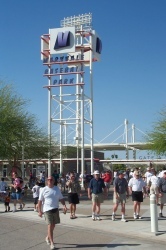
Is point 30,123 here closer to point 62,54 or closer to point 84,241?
point 62,54

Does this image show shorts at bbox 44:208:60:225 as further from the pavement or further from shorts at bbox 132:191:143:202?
shorts at bbox 132:191:143:202

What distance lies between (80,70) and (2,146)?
20997 mm

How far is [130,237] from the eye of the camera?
36.0ft

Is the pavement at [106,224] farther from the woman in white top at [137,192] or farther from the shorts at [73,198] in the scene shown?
the shorts at [73,198]

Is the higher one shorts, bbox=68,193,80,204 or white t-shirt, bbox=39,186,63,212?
white t-shirt, bbox=39,186,63,212

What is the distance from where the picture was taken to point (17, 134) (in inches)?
1074

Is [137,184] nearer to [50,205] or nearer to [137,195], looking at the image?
[137,195]

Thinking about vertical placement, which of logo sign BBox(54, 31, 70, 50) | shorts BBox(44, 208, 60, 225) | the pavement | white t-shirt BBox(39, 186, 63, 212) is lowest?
the pavement

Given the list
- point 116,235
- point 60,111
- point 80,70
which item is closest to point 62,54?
Result: point 80,70

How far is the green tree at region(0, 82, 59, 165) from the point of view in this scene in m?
24.9

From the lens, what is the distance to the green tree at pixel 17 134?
24928 millimetres

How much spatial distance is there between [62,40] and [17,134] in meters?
18.4

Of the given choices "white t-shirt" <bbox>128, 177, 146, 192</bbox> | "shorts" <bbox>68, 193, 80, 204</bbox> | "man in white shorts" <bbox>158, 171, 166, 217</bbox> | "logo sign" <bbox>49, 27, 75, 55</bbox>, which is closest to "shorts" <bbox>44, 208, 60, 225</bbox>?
"shorts" <bbox>68, 193, 80, 204</bbox>

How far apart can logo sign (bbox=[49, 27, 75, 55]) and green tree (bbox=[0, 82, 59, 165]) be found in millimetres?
12905
